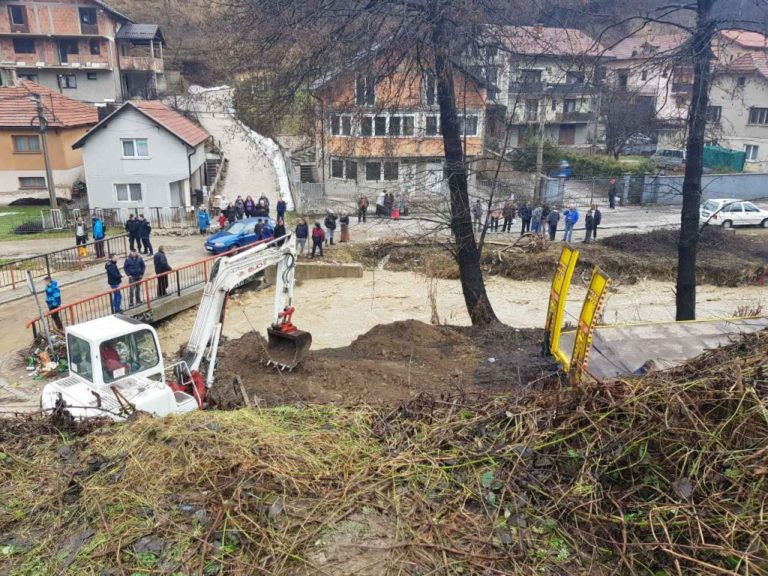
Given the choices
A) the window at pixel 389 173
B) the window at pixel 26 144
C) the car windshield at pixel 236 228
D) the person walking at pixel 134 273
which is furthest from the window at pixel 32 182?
the person walking at pixel 134 273

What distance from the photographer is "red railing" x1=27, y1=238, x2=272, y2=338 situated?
14.4 m

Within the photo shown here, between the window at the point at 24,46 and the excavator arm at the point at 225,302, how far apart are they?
44118 mm

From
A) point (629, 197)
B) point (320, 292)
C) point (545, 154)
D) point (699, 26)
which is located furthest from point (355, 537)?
point (545, 154)

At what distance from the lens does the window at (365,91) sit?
12.8m

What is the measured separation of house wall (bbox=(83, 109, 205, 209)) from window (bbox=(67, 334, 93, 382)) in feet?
65.5

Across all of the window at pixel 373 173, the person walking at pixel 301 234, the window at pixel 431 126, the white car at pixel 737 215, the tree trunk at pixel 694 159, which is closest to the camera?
the tree trunk at pixel 694 159

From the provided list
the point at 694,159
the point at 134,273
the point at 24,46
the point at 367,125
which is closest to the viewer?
the point at 694,159

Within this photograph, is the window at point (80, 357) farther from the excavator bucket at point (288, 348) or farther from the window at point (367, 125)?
the window at point (367, 125)

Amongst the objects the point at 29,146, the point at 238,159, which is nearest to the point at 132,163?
the point at 29,146

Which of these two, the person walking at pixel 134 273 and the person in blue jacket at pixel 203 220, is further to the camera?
the person in blue jacket at pixel 203 220

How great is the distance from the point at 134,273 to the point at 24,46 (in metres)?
39.3

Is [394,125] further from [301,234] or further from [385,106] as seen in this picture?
[301,234]

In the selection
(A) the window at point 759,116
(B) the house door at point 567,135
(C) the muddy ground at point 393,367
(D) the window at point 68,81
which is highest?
(D) the window at point 68,81

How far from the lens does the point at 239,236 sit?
22.5 meters
